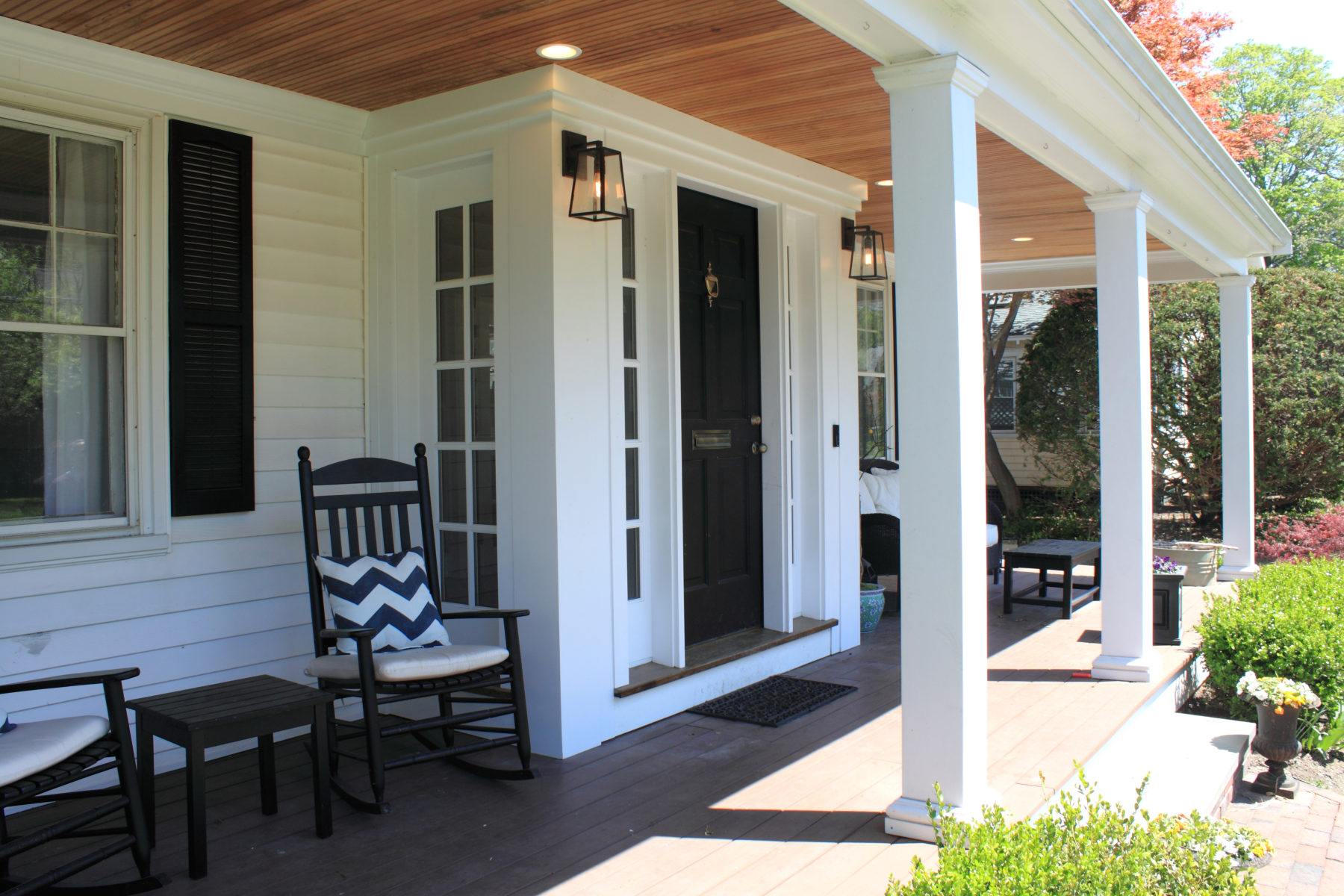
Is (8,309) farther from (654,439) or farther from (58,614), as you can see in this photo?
(654,439)

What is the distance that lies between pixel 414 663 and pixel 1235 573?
682 cm

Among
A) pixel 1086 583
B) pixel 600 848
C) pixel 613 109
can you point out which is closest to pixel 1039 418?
pixel 1086 583

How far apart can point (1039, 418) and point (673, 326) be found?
291 inches

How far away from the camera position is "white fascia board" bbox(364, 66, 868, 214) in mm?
3807

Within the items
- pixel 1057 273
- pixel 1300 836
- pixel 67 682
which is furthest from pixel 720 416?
pixel 1057 273

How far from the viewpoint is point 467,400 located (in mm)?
4246

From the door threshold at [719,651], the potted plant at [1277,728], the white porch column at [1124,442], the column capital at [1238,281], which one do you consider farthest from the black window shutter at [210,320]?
the column capital at [1238,281]

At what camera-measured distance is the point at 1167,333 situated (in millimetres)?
10383

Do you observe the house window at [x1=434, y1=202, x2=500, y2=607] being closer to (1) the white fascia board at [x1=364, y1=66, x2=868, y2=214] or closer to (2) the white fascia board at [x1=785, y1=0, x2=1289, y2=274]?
(1) the white fascia board at [x1=364, y1=66, x2=868, y2=214]

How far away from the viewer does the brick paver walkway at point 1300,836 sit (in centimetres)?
354

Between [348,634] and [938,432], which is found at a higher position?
[938,432]

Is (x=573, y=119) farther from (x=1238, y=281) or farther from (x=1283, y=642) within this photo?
(x=1238, y=281)

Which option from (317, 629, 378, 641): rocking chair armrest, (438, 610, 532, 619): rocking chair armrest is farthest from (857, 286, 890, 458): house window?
(317, 629, 378, 641): rocking chair armrest

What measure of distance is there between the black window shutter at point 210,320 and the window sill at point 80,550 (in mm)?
157
